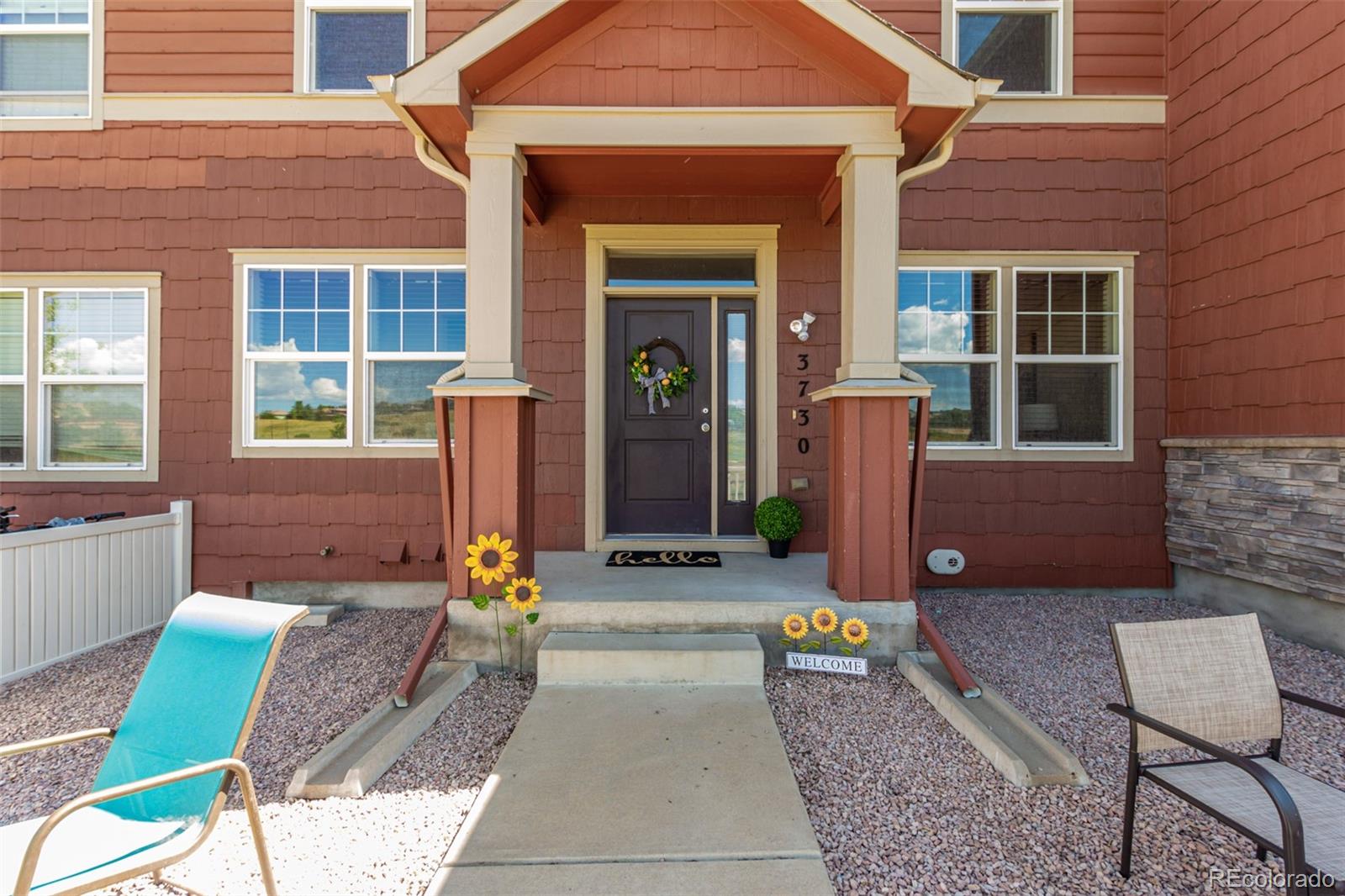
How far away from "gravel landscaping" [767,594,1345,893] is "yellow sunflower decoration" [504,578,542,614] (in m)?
1.25

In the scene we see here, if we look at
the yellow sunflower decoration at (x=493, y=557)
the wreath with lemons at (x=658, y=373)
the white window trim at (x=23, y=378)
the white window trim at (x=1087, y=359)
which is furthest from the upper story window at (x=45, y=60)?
the white window trim at (x=1087, y=359)

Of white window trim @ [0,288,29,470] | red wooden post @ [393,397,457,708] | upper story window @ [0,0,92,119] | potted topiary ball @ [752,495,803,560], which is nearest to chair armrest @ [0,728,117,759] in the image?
red wooden post @ [393,397,457,708]

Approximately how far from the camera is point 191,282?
4.72 m

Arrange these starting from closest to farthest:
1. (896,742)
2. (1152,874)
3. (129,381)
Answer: (1152,874) → (896,742) → (129,381)

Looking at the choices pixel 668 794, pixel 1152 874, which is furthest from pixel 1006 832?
pixel 668 794

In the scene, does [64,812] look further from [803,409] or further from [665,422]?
[803,409]

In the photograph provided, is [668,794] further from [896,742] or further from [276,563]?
[276,563]

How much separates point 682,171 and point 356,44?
9.30ft

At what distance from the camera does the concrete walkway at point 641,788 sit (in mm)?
1808

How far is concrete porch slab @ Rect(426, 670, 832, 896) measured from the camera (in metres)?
1.80

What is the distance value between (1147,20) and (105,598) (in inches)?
A: 321

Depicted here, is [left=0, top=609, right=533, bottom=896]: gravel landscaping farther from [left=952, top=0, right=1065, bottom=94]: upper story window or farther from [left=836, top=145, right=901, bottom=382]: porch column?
[left=952, top=0, right=1065, bottom=94]: upper story window

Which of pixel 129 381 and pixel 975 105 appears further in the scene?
pixel 129 381

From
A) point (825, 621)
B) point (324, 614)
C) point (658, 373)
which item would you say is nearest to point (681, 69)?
point (658, 373)
